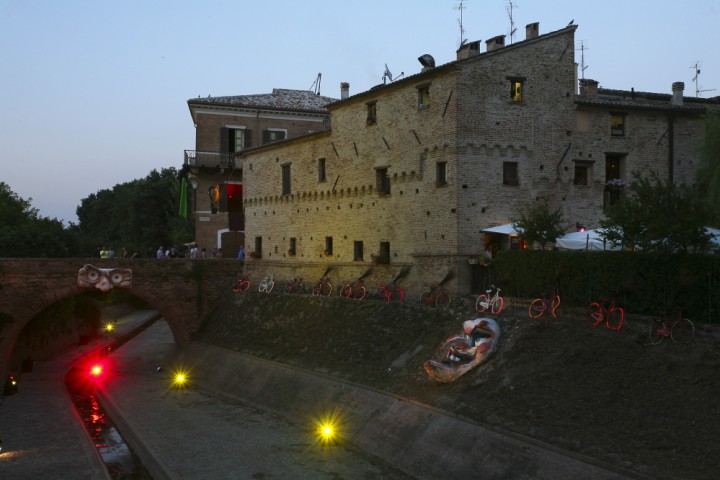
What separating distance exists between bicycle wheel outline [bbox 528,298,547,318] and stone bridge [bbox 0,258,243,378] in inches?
916

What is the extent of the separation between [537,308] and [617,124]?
1355 cm

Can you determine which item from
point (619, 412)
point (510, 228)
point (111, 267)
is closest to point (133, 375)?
point (111, 267)

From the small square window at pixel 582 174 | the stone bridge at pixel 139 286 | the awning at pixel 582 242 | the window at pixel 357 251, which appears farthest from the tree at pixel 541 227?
the stone bridge at pixel 139 286

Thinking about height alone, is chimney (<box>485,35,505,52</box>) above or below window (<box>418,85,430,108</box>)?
above

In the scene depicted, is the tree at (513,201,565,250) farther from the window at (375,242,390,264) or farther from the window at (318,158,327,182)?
the window at (318,158,327,182)

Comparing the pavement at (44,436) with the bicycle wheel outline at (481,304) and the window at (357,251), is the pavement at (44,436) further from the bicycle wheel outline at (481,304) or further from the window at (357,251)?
the window at (357,251)

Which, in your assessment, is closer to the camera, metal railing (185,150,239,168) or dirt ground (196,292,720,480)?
dirt ground (196,292,720,480)

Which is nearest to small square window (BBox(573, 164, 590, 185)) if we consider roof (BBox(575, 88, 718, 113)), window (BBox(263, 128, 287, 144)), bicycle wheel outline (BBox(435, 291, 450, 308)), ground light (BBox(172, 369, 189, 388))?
roof (BBox(575, 88, 718, 113))

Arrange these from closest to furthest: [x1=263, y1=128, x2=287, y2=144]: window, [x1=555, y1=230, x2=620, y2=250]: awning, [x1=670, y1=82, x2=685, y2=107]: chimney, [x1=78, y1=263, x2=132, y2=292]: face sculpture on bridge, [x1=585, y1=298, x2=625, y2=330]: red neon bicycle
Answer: [x1=585, y1=298, x2=625, y2=330]: red neon bicycle
[x1=555, y1=230, x2=620, y2=250]: awning
[x1=670, y1=82, x2=685, y2=107]: chimney
[x1=78, y1=263, x2=132, y2=292]: face sculpture on bridge
[x1=263, y1=128, x2=287, y2=144]: window

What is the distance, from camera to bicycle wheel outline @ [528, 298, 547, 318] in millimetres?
25172

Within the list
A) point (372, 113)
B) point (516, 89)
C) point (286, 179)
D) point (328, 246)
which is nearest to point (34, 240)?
point (286, 179)

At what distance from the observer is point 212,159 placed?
5219cm

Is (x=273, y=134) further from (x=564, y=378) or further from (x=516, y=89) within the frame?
(x=564, y=378)

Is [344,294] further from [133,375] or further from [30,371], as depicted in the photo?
[30,371]
